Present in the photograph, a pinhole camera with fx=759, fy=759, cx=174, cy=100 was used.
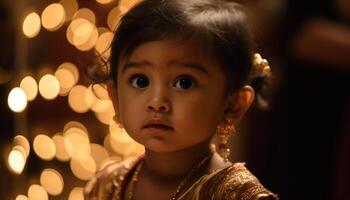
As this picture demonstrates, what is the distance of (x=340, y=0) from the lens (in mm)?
2039

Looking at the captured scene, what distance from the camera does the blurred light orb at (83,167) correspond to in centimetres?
191

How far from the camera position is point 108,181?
120 cm

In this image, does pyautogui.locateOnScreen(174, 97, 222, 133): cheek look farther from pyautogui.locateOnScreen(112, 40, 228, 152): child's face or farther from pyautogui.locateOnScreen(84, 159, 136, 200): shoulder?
pyautogui.locateOnScreen(84, 159, 136, 200): shoulder

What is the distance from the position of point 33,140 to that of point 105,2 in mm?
375

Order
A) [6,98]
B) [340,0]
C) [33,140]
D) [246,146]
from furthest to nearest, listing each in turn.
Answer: [246,146] < [340,0] < [33,140] < [6,98]

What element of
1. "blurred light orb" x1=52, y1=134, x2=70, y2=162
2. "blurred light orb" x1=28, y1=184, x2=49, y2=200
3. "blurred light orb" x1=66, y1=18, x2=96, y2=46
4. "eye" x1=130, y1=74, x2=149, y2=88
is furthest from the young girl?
"blurred light orb" x1=52, y1=134, x2=70, y2=162

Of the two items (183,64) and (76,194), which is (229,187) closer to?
(183,64)

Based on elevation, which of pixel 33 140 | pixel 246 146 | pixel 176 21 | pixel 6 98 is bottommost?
pixel 246 146

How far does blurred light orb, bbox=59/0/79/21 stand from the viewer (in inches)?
69.9

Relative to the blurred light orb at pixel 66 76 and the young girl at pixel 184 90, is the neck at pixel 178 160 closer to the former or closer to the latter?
the young girl at pixel 184 90

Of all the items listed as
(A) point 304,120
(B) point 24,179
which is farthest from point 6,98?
(A) point 304,120

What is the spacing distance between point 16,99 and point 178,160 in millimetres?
528

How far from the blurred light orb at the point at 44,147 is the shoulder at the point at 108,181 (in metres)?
0.60

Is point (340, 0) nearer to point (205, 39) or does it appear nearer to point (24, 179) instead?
point (24, 179)
